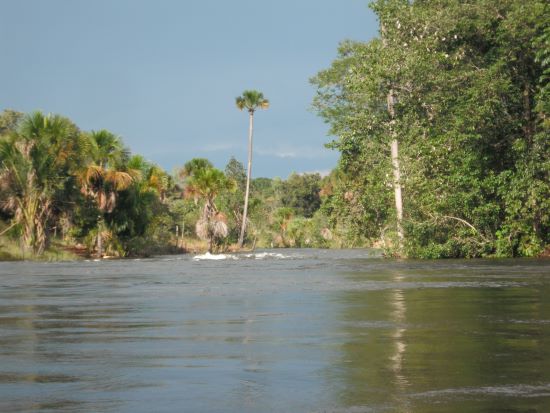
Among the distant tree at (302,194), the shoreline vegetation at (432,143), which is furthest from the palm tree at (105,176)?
the distant tree at (302,194)

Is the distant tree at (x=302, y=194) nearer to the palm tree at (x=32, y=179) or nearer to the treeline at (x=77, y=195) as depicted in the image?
the treeline at (x=77, y=195)

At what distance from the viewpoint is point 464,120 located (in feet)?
111

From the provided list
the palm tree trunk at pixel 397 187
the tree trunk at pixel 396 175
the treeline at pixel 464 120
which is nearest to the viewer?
the treeline at pixel 464 120

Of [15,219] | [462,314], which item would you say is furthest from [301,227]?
[462,314]

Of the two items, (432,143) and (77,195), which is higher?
(432,143)

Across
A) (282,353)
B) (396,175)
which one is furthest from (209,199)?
(282,353)

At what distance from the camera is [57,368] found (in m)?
8.02

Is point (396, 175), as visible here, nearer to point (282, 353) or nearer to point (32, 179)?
point (32, 179)

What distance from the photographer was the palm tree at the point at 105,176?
53750mm

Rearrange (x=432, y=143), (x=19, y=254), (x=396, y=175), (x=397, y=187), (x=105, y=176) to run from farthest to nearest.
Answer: (x=105, y=176) → (x=19, y=254) → (x=396, y=175) → (x=397, y=187) → (x=432, y=143)

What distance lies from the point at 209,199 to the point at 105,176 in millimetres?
16725

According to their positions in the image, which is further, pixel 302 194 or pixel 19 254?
pixel 302 194

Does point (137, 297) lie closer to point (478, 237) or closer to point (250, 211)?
point (478, 237)

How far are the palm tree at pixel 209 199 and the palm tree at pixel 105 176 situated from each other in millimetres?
14442
